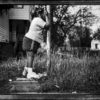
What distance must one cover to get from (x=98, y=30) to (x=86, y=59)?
255 cm

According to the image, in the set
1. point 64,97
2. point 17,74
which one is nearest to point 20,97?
point 64,97

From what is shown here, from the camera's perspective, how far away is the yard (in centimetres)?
404

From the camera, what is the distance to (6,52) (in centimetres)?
609

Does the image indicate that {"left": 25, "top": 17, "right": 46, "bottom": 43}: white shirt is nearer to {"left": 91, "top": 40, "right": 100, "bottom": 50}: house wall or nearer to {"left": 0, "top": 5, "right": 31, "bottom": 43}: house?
{"left": 0, "top": 5, "right": 31, "bottom": 43}: house

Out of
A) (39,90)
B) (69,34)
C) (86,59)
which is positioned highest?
(69,34)

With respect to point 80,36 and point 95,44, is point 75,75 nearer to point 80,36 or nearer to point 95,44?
point 95,44

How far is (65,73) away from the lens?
180 inches

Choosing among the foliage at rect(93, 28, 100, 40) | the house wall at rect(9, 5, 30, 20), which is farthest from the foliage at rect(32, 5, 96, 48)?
the house wall at rect(9, 5, 30, 20)

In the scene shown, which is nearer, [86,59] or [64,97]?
[64,97]

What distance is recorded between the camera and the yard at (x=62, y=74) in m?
4.04

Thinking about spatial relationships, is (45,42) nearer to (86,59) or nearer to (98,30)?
(86,59)

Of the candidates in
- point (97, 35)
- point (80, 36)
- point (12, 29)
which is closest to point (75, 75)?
point (97, 35)

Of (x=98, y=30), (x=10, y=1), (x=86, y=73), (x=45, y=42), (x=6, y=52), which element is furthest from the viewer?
(x=98, y=30)

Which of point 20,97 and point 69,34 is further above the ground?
point 69,34
